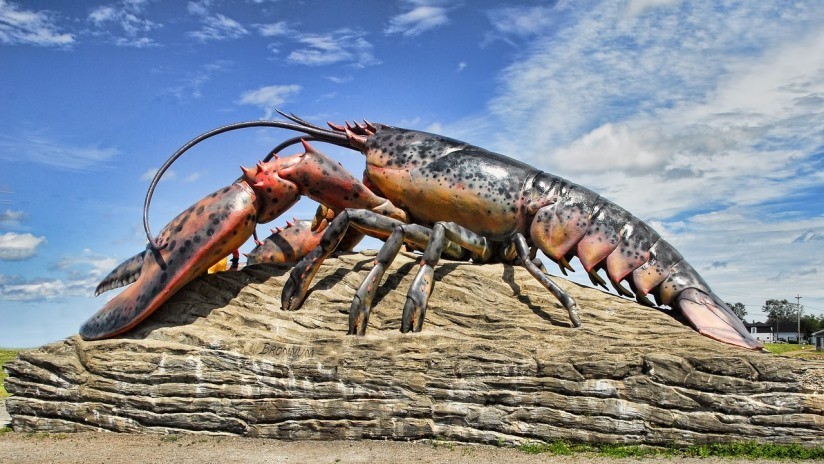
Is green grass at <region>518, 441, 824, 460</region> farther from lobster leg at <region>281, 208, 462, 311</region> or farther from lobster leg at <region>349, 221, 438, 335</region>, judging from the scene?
lobster leg at <region>281, 208, 462, 311</region>

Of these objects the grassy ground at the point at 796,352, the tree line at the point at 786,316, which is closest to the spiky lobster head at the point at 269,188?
the grassy ground at the point at 796,352

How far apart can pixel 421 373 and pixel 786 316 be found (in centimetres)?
5488

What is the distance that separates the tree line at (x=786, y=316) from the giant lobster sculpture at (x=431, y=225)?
3228cm

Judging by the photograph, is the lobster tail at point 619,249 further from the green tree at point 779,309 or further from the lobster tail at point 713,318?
the green tree at point 779,309

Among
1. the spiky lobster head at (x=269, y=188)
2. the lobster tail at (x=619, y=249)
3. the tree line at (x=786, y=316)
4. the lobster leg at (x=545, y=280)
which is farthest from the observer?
the tree line at (x=786, y=316)

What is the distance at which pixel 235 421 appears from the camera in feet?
25.8

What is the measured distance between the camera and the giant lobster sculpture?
863 cm

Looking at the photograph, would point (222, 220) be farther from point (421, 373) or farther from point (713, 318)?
point (713, 318)

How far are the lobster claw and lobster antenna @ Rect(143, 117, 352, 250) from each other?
299 millimetres

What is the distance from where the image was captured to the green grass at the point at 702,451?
22.5ft

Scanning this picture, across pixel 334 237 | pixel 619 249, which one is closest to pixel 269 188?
pixel 334 237

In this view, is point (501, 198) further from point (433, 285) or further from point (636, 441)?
point (636, 441)

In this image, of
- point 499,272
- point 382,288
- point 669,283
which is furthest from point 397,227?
point 669,283

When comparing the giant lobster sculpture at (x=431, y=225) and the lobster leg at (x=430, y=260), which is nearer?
the lobster leg at (x=430, y=260)
